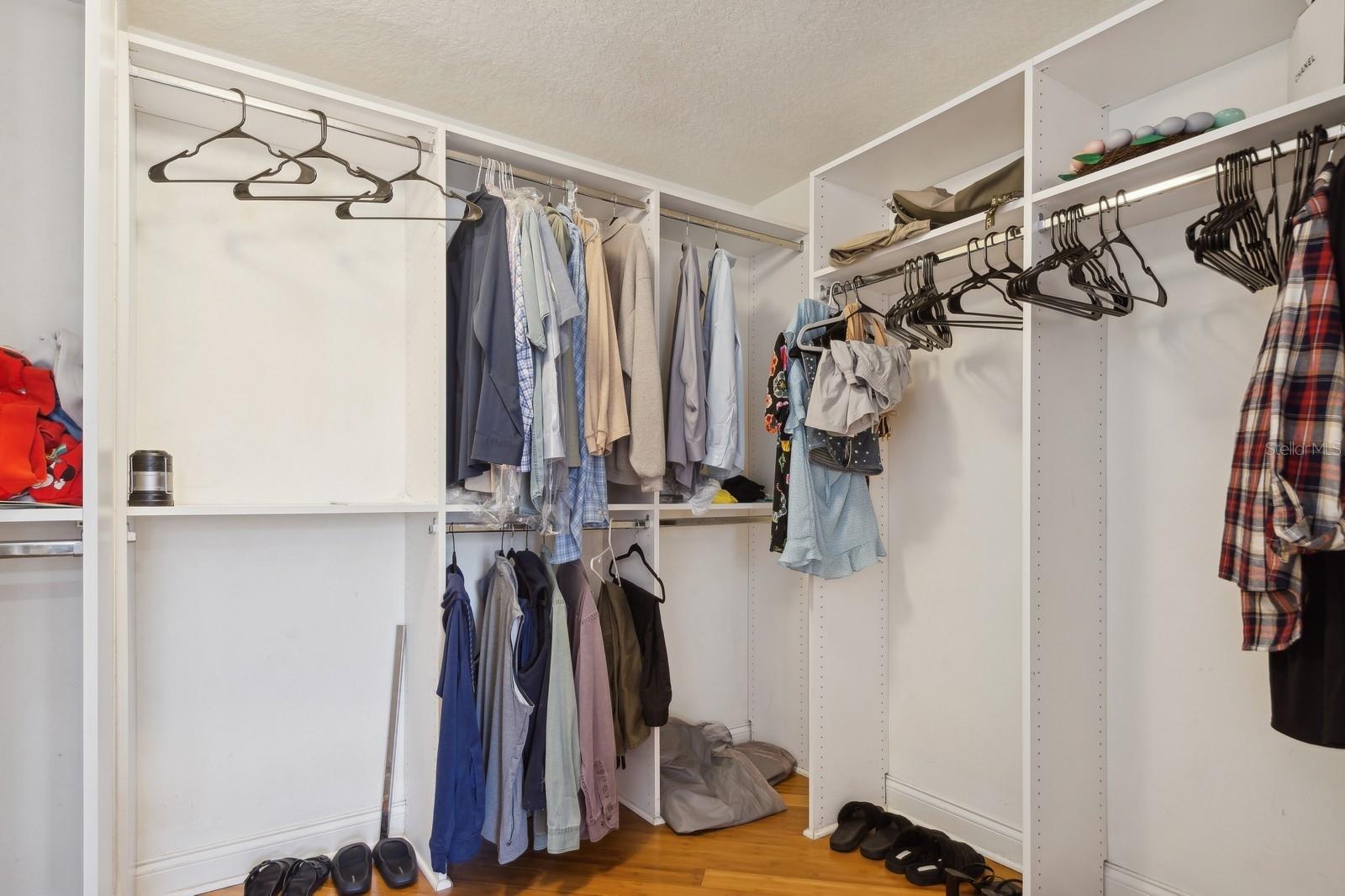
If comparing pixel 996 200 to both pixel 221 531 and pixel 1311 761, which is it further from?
pixel 221 531

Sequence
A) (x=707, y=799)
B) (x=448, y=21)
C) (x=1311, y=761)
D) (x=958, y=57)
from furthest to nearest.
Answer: (x=707, y=799) → (x=958, y=57) → (x=448, y=21) → (x=1311, y=761)

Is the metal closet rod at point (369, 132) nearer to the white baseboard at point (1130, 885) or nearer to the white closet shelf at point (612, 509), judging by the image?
the white closet shelf at point (612, 509)

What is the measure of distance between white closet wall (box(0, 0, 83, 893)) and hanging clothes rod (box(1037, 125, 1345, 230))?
93.8 inches

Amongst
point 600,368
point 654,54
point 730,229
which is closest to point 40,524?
point 600,368

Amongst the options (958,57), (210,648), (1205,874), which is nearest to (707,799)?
(1205,874)

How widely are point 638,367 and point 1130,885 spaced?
2.00m

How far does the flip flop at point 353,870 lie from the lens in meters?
2.02

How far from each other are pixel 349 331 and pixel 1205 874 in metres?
2.88

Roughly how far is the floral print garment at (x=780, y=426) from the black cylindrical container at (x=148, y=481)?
1.68 metres

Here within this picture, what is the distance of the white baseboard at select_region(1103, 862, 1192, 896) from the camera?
1.84 m

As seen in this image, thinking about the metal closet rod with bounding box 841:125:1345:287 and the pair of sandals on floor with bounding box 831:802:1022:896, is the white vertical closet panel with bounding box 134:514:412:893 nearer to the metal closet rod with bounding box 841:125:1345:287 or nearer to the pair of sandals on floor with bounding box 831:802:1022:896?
the pair of sandals on floor with bounding box 831:802:1022:896

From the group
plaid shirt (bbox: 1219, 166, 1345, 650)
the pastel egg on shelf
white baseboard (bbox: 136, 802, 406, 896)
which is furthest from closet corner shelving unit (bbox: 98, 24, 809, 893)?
plaid shirt (bbox: 1219, 166, 1345, 650)

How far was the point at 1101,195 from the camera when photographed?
5.67ft

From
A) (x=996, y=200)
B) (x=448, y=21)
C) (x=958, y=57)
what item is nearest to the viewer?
(x=996, y=200)
